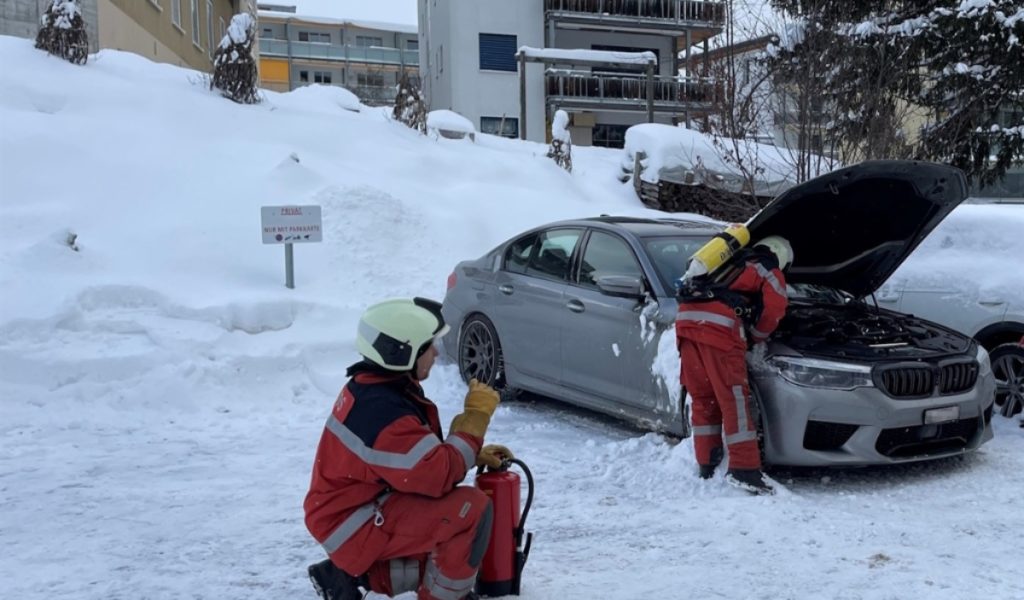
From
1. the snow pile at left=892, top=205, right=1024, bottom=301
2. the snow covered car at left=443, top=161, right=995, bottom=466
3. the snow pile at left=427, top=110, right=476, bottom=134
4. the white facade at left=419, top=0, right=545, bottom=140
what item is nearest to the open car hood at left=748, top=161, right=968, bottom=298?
the snow covered car at left=443, top=161, right=995, bottom=466

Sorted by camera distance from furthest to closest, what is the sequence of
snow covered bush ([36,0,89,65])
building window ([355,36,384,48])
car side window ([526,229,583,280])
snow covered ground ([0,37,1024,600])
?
building window ([355,36,384,48]) → snow covered bush ([36,0,89,65]) → car side window ([526,229,583,280]) → snow covered ground ([0,37,1024,600])

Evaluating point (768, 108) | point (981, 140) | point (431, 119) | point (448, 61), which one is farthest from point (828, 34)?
point (448, 61)

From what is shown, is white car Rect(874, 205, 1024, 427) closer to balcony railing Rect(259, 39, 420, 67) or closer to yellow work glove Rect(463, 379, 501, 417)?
yellow work glove Rect(463, 379, 501, 417)

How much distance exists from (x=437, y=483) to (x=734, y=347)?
2371 millimetres

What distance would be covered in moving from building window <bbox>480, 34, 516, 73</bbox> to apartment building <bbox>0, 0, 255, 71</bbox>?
8801mm

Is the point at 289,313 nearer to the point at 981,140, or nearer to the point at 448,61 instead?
the point at 981,140

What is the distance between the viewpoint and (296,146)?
12.6 m

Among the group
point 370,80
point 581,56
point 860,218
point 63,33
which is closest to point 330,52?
point 370,80

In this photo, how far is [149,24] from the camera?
2102 centimetres

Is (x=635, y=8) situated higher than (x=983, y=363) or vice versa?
(x=635, y=8)

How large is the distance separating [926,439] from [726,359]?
1.24 m

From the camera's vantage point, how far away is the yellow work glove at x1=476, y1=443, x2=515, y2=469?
3406 millimetres

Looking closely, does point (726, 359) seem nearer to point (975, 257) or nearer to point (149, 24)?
point (975, 257)

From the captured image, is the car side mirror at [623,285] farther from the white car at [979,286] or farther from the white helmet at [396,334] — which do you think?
the white helmet at [396,334]
